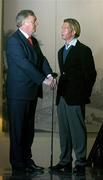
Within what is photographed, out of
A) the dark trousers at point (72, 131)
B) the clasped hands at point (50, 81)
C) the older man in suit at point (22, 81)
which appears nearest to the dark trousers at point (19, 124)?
the older man in suit at point (22, 81)

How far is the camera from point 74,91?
3.78m

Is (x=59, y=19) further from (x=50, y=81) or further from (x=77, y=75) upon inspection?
(x=50, y=81)

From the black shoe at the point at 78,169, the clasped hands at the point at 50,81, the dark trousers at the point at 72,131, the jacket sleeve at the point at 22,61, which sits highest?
the jacket sleeve at the point at 22,61

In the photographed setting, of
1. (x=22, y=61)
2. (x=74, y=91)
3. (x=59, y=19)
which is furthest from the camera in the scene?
(x=59, y=19)

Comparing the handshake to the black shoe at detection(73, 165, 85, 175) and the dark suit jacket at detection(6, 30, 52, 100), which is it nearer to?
the dark suit jacket at detection(6, 30, 52, 100)

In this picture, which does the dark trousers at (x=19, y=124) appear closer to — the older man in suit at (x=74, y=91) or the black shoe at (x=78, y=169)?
the older man in suit at (x=74, y=91)

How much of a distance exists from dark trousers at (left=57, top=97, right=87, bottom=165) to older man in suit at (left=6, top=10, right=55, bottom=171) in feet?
1.03

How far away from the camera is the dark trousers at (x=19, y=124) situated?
3.58 meters

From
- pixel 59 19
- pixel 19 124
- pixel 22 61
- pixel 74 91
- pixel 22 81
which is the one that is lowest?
pixel 19 124

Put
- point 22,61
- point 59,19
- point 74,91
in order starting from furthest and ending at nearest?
point 59,19
point 74,91
point 22,61

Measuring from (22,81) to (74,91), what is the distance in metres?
0.49

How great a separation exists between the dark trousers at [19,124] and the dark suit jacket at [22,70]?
0.07 meters

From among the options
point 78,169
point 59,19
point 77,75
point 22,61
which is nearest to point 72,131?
point 78,169

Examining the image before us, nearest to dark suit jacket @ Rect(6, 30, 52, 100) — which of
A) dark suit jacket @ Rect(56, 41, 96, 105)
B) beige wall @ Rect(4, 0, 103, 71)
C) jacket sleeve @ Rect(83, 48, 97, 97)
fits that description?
dark suit jacket @ Rect(56, 41, 96, 105)
